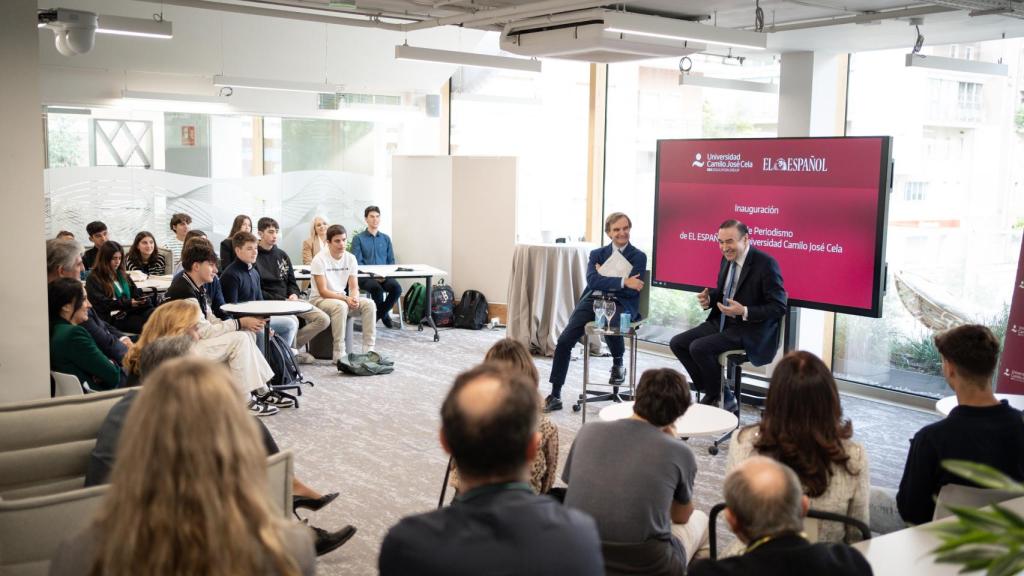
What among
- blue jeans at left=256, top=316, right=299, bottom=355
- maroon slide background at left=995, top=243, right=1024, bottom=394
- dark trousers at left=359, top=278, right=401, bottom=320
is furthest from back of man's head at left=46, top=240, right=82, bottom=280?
maroon slide background at left=995, top=243, right=1024, bottom=394

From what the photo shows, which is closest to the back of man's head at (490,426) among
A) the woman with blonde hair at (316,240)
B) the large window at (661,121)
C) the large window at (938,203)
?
the large window at (938,203)

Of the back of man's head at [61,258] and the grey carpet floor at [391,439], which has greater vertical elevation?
the back of man's head at [61,258]

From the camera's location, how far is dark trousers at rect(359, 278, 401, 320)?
9.79 m

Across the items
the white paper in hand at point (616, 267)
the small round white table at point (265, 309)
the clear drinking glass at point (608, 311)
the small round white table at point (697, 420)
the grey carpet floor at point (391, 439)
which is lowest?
the grey carpet floor at point (391, 439)

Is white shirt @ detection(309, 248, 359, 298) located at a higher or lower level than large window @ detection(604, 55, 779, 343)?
lower

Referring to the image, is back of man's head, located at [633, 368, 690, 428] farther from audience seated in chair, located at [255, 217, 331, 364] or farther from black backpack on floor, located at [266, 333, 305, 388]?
audience seated in chair, located at [255, 217, 331, 364]

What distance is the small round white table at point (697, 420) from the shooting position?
168 inches

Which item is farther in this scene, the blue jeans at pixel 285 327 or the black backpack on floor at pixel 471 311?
the black backpack on floor at pixel 471 311

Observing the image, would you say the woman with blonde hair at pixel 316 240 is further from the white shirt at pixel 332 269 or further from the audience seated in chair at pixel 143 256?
the audience seated in chair at pixel 143 256

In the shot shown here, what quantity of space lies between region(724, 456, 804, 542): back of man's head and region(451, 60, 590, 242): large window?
766cm

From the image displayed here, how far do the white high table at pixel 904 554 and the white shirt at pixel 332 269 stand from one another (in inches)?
257

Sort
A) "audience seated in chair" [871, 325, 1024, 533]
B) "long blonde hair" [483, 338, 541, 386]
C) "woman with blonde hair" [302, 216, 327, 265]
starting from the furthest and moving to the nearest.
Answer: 1. "woman with blonde hair" [302, 216, 327, 265]
2. "long blonde hair" [483, 338, 541, 386]
3. "audience seated in chair" [871, 325, 1024, 533]

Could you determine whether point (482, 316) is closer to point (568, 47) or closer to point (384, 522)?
point (568, 47)

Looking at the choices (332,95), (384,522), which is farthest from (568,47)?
(332,95)
